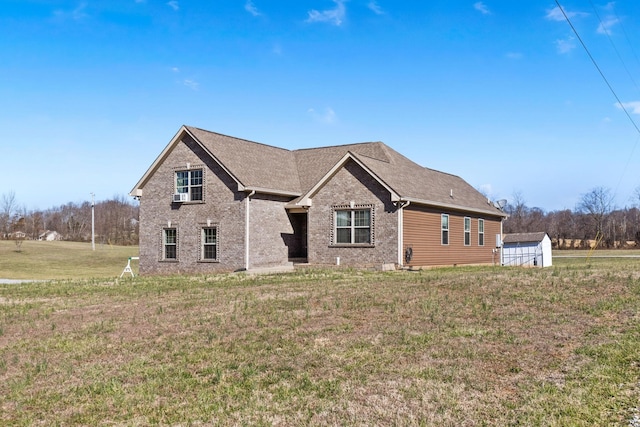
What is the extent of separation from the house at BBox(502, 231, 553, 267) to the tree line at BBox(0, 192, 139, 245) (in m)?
62.2

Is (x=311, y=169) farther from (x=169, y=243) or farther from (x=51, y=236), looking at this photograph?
(x=51, y=236)

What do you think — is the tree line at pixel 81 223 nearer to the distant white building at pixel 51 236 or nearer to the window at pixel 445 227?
the distant white building at pixel 51 236

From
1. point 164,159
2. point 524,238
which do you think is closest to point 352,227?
point 164,159

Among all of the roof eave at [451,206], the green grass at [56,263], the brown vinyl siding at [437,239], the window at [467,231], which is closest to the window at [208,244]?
the brown vinyl siding at [437,239]

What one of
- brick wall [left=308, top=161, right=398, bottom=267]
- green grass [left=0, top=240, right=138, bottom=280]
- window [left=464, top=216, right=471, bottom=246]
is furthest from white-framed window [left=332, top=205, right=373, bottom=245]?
green grass [left=0, top=240, right=138, bottom=280]

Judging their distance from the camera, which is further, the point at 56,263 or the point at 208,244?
the point at 56,263

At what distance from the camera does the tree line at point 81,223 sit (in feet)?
287

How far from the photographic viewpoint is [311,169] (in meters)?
30.4

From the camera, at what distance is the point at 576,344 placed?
8883 millimetres

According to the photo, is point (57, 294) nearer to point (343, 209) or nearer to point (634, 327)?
point (343, 209)

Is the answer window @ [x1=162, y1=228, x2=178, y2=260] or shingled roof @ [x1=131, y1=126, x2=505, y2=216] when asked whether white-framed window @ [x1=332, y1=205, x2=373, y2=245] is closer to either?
shingled roof @ [x1=131, y1=126, x2=505, y2=216]

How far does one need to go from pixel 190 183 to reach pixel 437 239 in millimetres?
12324

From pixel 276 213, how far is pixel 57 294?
12253 millimetres

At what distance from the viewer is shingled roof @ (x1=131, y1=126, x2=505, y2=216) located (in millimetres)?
25564
